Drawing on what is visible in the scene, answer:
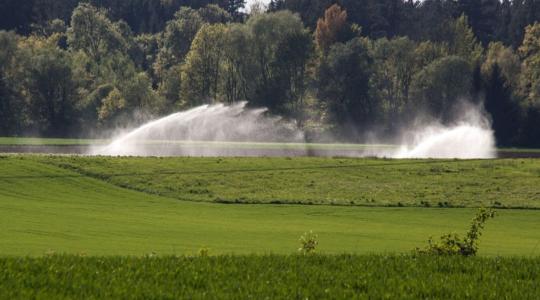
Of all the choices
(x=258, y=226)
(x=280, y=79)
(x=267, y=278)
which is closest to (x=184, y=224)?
(x=258, y=226)

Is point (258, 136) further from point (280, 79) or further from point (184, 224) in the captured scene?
point (184, 224)

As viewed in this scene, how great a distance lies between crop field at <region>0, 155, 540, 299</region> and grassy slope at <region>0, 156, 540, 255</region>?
0.23ft

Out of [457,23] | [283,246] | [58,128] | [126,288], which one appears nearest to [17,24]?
[58,128]

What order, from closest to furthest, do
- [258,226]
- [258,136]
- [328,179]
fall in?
1. [258,226]
2. [328,179]
3. [258,136]

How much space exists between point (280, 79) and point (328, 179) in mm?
80784

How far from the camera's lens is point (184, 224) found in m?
40.0

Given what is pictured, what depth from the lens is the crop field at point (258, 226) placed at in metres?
20.8

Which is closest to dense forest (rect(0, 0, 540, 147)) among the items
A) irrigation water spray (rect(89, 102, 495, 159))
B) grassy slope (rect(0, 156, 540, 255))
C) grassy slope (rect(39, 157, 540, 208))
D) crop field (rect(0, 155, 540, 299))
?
irrigation water spray (rect(89, 102, 495, 159))

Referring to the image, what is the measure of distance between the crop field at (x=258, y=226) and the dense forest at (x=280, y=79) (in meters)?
64.6

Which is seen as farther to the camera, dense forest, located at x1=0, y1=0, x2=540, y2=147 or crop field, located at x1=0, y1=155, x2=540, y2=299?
dense forest, located at x1=0, y1=0, x2=540, y2=147

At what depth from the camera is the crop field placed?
20812 mm

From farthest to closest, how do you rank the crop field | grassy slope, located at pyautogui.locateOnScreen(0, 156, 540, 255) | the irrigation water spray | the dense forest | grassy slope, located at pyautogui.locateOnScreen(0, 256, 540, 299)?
the dense forest → the irrigation water spray → grassy slope, located at pyautogui.locateOnScreen(0, 156, 540, 255) → the crop field → grassy slope, located at pyautogui.locateOnScreen(0, 256, 540, 299)

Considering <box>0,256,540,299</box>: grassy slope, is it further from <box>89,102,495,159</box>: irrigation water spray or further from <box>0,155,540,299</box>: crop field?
<box>89,102,495,159</box>: irrigation water spray

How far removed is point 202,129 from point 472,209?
78.0m
